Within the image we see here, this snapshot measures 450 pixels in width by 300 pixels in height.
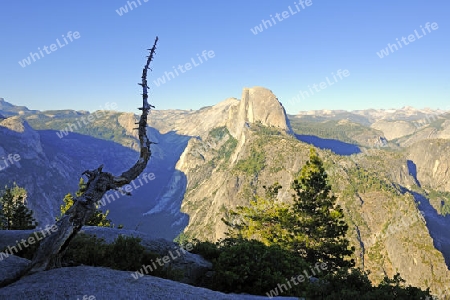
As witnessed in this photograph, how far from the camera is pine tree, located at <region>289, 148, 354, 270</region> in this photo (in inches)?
1345

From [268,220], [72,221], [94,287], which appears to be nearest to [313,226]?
[268,220]

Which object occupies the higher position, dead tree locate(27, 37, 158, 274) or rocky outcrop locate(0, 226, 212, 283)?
dead tree locate(27, 37, 158, 274)

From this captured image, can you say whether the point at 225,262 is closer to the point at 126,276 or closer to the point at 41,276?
the point at 126,276

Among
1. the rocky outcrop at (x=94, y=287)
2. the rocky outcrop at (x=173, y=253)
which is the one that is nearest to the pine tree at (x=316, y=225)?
the rocky outcrop at (x=173, y=253)

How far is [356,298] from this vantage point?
27.5ft

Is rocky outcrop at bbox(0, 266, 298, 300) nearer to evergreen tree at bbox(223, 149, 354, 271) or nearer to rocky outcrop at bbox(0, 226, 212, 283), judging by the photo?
rocky outcrop at bbox(0, 226, 212, 283)

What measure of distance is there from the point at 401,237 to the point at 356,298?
19497 centimetres

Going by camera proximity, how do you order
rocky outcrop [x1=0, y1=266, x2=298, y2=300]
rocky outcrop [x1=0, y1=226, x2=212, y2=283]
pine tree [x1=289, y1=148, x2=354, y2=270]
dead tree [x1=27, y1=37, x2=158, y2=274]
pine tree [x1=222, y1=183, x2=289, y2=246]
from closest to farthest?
rocky outcrop [x1=0, y1=266, x2=298, y2=300]
dead tree [x1=27, y1=37, x2=158, y2=274]
rocky outcrop [x1=0, y1=226, x2=212, y2=283]
pine tree [x1=289, y1=148, x2=354, y2=270]
pine tree [x1=222, y1=183, x2=289, y2=246]

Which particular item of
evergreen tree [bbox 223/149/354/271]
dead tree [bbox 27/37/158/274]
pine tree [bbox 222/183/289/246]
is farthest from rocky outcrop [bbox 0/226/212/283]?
pine tree [bbox 222/183/289/246]

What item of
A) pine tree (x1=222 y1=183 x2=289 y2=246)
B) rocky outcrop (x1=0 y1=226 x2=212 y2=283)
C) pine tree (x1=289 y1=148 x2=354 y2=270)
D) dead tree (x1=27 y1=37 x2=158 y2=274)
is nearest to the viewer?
dead tree (x1=27 y1=37 x2=158 y2=274)

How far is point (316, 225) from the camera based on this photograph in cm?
3531

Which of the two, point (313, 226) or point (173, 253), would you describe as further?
point (313, 226)

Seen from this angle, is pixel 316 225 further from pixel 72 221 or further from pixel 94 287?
pixel 94 287

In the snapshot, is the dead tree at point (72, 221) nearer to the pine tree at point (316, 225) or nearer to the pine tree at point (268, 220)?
the pine tree at point (268, 220)
